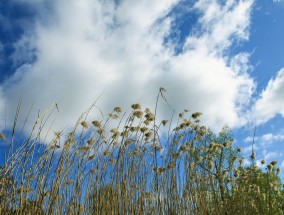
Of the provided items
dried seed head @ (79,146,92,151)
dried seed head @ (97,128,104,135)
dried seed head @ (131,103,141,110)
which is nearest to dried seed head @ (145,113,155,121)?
dried seed head @ (131,103,141,110)

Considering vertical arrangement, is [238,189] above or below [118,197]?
above

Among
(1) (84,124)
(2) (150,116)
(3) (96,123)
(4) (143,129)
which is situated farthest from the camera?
(4) (143,129)

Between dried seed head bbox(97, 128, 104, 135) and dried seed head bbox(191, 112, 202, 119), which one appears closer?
dried seed head bbox(97, 128, 104, 135)

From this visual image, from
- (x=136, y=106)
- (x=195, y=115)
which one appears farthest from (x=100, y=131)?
(x=195, y=115)

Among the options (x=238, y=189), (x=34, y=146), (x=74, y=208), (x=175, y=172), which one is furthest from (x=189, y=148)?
(x=34, y=146)

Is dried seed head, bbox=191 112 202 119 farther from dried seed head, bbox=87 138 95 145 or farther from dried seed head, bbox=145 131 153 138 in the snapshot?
dried seed head, bbox=87 138 95 145

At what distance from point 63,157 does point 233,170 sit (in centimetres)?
250

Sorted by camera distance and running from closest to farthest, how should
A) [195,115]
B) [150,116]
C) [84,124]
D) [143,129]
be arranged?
[84,124] < [150,116] < [143,129] < [195,115]

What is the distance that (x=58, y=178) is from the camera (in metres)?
3.22

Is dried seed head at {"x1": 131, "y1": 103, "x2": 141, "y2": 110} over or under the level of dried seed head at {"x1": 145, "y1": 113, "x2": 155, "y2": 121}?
over

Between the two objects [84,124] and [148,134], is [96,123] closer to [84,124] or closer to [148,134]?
[84,124]

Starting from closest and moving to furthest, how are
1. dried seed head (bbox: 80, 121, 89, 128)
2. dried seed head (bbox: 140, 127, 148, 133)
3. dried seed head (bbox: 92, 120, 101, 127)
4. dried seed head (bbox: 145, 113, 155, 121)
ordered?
dried seed head (bbox: 80, 121, 89, 128) < dried seed head (bbox: 92, 120, 101, 127) < dried seed head (bbox: 145, 113, 155, 121) < dried seed head (bbox: 140, 127, 148, 133)

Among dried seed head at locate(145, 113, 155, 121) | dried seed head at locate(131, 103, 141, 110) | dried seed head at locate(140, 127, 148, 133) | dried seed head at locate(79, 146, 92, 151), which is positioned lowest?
dried seed head at locate(79, 146, 92, 151)

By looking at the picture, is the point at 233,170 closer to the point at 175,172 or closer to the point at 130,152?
the point at 175,172
